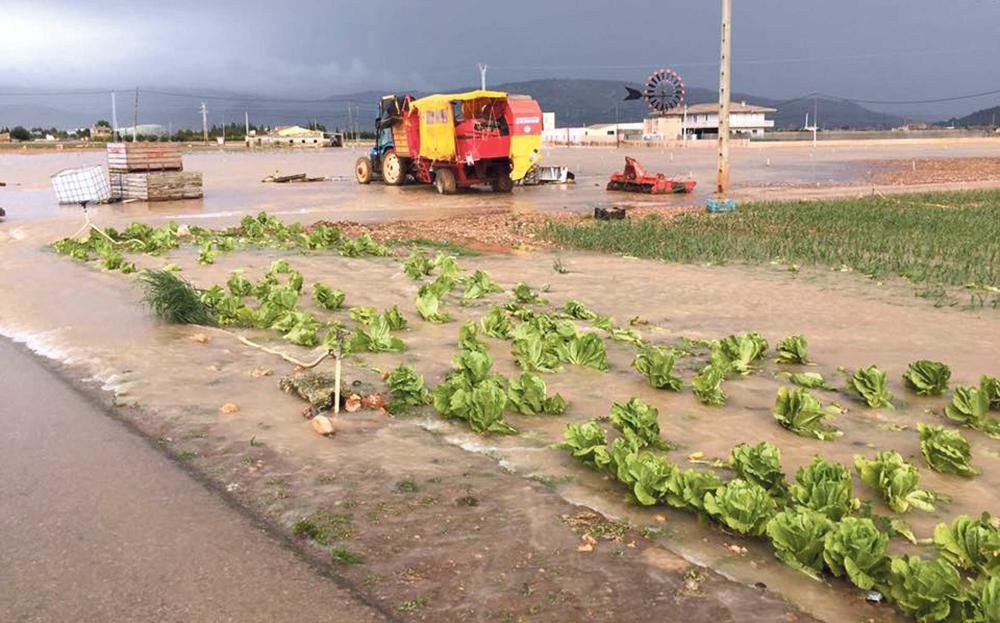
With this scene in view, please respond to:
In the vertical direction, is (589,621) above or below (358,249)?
below

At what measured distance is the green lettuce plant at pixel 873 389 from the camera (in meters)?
6.08

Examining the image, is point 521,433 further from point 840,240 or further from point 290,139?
point 290,139

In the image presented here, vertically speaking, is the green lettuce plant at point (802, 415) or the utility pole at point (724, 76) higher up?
the utility pole at point (724, 76)

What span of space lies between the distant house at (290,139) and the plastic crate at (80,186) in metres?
74.1

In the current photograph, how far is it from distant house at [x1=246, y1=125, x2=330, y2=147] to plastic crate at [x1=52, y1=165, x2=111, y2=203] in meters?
74.1

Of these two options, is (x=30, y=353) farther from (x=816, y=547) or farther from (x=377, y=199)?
(x=377, y=199)

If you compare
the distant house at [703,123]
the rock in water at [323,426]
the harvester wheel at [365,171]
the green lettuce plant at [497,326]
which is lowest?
Result: the rock in water at [323,426]

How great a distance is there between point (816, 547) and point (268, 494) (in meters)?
2.67

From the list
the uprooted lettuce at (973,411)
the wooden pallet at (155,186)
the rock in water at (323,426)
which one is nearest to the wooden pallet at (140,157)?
the wooden pallet at (155,186)

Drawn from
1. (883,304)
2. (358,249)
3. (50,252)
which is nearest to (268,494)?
(883,304)

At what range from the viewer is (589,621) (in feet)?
11.0

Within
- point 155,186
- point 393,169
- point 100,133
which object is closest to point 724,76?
point 393,169

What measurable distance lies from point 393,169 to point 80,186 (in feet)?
32.1

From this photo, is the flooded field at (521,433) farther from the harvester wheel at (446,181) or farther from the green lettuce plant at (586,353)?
the harvester wheel at (446,181)
